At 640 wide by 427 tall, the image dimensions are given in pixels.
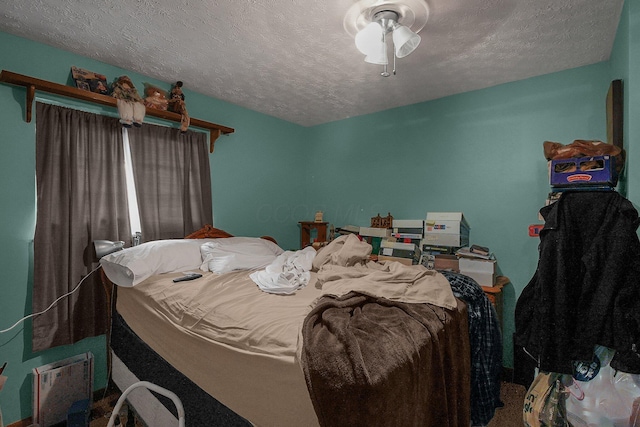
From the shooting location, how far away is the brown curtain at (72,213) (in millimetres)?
2068

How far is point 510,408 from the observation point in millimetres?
2150

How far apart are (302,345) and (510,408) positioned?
6.48ft

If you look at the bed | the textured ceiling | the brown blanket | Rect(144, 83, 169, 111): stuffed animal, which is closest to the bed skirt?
the bed

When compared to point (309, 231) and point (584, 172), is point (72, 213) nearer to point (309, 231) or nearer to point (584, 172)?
point (309, 231)

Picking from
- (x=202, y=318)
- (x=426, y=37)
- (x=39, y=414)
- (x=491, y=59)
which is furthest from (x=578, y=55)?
(x=39, y=414)

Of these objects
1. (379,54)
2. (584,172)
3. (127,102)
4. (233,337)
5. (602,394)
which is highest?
(379,54)

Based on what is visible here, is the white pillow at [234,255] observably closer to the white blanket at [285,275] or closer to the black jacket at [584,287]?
the white blanket at [285,275]

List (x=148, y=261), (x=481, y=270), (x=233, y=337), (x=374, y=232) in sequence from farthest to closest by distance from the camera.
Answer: (x=374, y=232)
(x=481, y=270)
(x=148, y=261)
(x=233, y=337)

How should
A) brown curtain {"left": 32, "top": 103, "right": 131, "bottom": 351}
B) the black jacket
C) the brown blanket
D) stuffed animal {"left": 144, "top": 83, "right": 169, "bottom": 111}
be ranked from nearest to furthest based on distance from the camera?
the brown blanket < the black jacket < brown curtain {"left": 32, "top": 103, "right": 131, "bottom": 351} < stuffed animal {"left": 144, "top": 83, "right": 169, "bottom": 111}

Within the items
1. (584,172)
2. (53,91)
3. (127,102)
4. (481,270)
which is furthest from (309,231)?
(584,172)

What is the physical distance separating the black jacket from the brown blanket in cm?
36

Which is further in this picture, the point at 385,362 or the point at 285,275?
the point at 285,275

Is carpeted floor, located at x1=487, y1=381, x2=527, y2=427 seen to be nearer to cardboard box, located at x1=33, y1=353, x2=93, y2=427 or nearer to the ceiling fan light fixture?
the ceiling fan light fixture

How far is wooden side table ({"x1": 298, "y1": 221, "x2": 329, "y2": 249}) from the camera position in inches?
147
